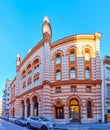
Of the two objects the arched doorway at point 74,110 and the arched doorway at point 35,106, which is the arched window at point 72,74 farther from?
the arched doorway at point 35,106

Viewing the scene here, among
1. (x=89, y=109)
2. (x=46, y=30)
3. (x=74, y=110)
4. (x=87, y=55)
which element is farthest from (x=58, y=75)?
(x=46, y=30)

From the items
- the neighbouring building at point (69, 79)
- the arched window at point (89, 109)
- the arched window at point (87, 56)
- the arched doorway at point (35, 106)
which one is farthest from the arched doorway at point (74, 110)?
the arched doorway at point (35, 106)

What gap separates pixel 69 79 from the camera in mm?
38000

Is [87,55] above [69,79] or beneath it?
above

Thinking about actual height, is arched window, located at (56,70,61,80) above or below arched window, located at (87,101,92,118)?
above

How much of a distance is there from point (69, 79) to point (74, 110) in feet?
18.2

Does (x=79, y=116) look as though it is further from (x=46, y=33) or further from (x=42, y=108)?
(x=46, y=33)

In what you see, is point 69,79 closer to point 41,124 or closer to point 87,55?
point 87,55

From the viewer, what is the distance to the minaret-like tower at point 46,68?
37.2m

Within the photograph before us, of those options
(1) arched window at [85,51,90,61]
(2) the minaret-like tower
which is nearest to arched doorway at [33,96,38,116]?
(2) the minaret-like tower

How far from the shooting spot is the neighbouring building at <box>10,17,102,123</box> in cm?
3672

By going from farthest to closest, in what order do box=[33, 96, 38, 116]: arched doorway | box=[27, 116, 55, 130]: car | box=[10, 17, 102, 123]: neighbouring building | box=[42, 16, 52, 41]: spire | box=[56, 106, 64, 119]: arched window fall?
box=[33, 96, 38, 116]: arched doorway < box=[42, 16, 52, 41]: spire < box=[56, 106, 64, 119]: arched window < box=[10, 17, 102, 123]: neighbouring building < box=[27, 116, 55, 130]: car

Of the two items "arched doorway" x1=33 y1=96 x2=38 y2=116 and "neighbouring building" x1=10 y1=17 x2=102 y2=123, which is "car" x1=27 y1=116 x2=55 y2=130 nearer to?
"neighbouring building" x1=10 y1=17 x2=102 y2=123

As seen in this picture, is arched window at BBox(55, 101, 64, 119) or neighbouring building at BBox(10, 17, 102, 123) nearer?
neighbouring building at BBox(10, 17, 102, 123)
